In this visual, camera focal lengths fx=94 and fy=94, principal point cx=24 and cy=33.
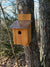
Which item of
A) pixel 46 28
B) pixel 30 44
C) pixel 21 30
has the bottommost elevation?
pixel 30 44

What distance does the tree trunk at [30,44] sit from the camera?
1.78 meters

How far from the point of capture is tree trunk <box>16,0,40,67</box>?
178 cm

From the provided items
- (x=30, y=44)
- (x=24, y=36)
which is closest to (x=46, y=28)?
(x=30, y=44)

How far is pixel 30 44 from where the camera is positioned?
6.57 ft

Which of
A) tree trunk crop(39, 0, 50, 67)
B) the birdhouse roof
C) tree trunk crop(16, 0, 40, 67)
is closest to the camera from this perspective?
the birdhouse roof

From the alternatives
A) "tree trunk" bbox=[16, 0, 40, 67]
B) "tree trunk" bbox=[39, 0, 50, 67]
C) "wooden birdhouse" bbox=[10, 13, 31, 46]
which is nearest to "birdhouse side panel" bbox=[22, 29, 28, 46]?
"wooden birdhouse" bbox=[10, 13, 31, 46]

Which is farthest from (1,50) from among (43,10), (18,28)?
(18,28)

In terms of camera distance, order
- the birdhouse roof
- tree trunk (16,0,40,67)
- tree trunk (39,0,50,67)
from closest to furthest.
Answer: the birdhouse roof, tree trunk (16,0,40,67), tree trunk (39,0,50,67)

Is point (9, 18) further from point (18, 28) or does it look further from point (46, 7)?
point (18, 28)

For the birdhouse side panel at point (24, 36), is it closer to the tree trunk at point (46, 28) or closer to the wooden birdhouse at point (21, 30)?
the wooden birdhouse at point (21, 30)

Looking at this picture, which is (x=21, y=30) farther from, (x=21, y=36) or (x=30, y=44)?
(x=30, y=44)

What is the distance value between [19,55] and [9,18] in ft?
4.74

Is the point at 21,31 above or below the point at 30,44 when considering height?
above

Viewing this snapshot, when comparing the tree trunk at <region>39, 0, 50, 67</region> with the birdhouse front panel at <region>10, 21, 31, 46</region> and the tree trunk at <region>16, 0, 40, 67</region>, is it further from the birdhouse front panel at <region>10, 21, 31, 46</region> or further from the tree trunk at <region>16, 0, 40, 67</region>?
the birdhouse front panel at <region>10, 21, 31, 46</region>
